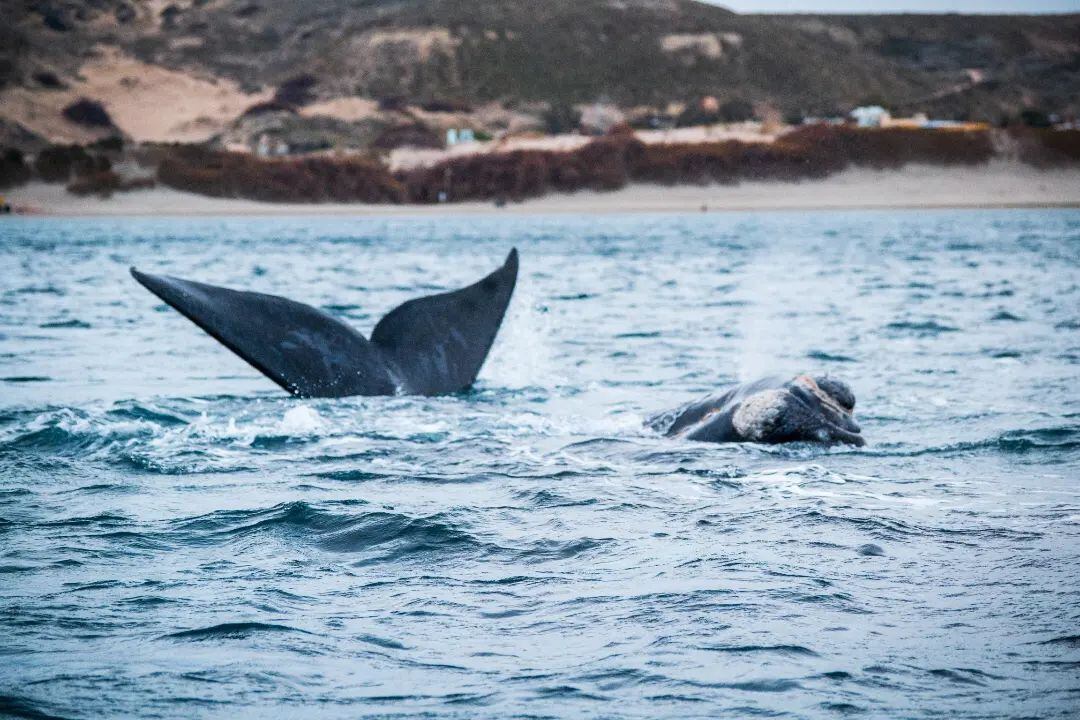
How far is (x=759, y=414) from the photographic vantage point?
10.1m

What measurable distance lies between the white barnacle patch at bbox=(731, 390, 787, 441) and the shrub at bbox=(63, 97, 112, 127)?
131464 mm

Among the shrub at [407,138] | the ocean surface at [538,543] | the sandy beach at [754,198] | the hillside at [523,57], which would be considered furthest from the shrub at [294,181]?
the ocean surface at [538,543]

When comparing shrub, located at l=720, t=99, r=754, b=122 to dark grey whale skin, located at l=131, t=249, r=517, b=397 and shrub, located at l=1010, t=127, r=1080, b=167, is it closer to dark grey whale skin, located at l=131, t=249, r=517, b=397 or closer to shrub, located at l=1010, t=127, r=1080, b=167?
shrub, located at l=1010, t=127, r=1080, b=167

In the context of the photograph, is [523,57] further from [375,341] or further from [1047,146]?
[375,341]

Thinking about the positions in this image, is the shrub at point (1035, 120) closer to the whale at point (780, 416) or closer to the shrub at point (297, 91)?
the shrub at point (297, 91)

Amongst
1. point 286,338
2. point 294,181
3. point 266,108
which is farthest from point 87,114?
point 286,338

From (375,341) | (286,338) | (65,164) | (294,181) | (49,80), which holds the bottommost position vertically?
(375,341)

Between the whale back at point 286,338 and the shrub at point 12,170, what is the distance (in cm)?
10233

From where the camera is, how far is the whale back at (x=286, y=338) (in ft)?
29.4

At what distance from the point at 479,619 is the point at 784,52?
151m

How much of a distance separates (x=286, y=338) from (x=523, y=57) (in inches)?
5603

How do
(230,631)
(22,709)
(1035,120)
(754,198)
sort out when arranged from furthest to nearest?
(1035,120) < (754,198) < (230,631) < (22,709)

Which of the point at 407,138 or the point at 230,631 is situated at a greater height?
the point at 407,138

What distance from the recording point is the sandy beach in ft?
315
